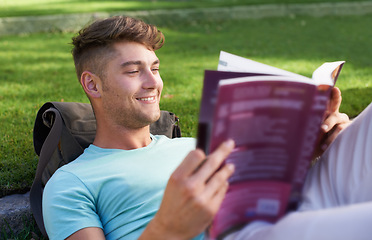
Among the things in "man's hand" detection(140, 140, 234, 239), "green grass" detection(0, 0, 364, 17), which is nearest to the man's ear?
"man's hand" detection(140, 140, 234, 239)

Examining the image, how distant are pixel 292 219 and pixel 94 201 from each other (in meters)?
1.01

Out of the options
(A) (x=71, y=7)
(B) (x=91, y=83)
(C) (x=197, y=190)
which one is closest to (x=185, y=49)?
(A) (x=71, y=7)

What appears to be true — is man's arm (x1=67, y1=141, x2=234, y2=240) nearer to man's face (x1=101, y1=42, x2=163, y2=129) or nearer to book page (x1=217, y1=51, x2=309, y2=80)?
book page (x1=217, y1=51, x2=309, y2=80)

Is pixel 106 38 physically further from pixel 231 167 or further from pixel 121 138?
pixel 231 167

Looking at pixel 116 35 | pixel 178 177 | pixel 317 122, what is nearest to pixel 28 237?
pixel 116 35

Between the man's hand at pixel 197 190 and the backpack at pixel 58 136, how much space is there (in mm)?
1295

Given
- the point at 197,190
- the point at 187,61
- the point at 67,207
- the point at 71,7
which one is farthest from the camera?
the point at 71,7

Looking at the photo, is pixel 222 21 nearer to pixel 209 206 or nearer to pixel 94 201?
pixel 94 201

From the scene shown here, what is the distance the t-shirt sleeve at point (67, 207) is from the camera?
77.7 inches

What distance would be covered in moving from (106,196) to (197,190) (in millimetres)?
951

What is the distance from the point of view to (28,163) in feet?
9.91

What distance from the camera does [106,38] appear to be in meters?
2.38

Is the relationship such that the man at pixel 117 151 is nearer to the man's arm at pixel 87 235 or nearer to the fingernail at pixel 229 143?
the man's arm at pixel 87 235

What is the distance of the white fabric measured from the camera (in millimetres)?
1304
